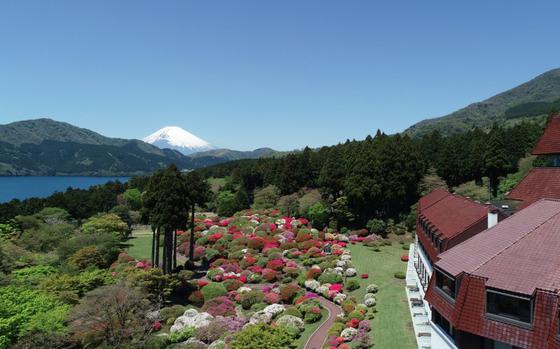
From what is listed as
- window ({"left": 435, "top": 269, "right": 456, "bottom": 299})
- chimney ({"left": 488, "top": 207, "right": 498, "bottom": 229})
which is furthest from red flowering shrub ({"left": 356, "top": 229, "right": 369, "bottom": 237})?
window ({"left": 435, "top": 269, "right": 456, "bottom": 299})

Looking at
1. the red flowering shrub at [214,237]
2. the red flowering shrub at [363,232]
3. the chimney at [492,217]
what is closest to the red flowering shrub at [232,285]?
the red flowering shrub at [214,237]

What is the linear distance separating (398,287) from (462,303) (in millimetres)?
20658

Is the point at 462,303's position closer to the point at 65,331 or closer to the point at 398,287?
the point at 398,287

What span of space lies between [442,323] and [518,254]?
5.31 metres

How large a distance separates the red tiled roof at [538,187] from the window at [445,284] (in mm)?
9070

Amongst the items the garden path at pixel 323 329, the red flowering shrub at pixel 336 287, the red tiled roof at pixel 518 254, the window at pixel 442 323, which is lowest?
the garden path at pixel 323 329

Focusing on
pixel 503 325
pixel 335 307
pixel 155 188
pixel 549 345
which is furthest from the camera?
pixel 155 188

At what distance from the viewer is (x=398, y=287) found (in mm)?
35625

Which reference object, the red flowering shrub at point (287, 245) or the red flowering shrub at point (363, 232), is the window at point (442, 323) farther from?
the red flowering shrub at point (363, 232)

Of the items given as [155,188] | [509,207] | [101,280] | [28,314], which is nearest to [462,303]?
[509,207]

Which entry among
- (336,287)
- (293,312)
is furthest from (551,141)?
(293,312)

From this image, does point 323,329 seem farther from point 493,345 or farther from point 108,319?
point 493,345

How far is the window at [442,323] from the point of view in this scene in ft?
59.1

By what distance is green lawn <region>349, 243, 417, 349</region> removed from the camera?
2506 centimetres
